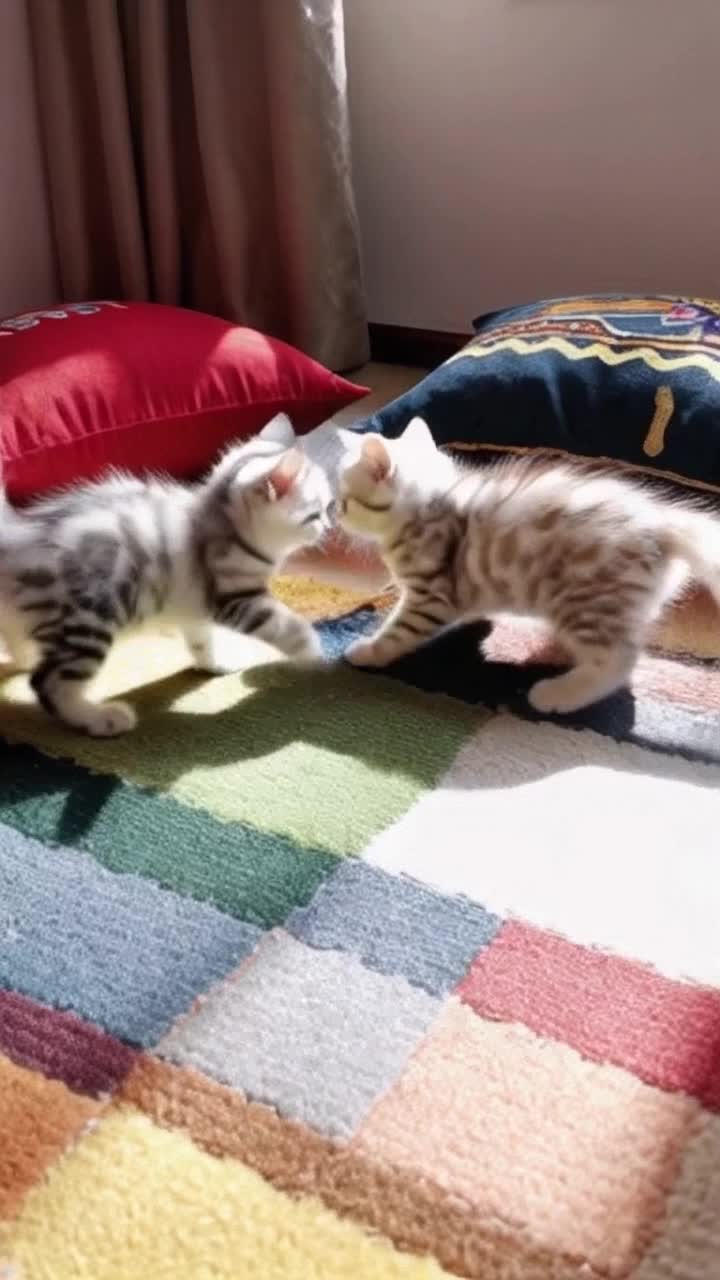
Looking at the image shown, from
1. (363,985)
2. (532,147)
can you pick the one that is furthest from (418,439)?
(532,147)

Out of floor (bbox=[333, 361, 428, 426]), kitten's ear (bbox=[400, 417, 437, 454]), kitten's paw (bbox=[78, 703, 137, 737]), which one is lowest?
kitten's paw (bbox=[78, 703, 137, 737])

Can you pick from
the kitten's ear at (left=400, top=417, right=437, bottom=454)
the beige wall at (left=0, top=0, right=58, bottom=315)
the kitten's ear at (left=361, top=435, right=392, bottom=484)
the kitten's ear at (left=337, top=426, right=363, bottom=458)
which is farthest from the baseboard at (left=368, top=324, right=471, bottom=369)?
the kitten's ear at (left=361, top=435, right=392, bottom=484)

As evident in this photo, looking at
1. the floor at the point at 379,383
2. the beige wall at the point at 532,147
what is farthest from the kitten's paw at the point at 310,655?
the beige wall at the point at 532,147

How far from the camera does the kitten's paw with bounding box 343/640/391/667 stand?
130 cm

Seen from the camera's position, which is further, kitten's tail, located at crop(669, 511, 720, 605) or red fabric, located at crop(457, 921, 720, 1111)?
kitten's tail, located at crop(669, 511, 720, 605)

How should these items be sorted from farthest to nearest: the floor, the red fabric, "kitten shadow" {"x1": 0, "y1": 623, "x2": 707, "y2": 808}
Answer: the floor → "kitten shadow" {"x1": 0, "y1": 623, "x2": 707, "y2": 808} → the red fabric

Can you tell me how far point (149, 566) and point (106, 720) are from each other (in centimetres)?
16

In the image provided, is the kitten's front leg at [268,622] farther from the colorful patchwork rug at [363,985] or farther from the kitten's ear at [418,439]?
the kitten's ear at [418,439]

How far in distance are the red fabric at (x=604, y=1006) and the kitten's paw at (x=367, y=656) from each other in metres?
0.44

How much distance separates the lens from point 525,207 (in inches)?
80.0

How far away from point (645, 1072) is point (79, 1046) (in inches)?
15.1

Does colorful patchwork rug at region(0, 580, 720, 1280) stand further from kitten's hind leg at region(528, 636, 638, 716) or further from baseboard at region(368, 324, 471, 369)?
baseboard at region(368, 324, 471, 369)

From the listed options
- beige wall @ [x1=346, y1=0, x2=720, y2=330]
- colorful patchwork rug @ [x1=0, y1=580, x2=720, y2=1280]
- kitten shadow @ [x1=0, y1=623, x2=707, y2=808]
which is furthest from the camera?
beige wall @ [x1=346, y1=0, x2=720, y2=330]

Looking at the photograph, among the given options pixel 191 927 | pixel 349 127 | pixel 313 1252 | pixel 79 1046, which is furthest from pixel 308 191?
pixel 313 1252
